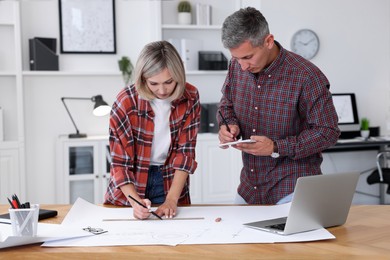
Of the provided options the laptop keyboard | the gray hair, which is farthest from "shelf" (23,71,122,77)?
the laptop keyboard

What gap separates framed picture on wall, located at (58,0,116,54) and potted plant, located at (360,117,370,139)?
2480mm

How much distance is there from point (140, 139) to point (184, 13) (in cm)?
325

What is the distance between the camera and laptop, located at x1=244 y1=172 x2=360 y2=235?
1849 mm

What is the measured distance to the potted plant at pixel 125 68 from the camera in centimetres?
A: 528

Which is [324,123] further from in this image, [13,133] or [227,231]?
[13,133]

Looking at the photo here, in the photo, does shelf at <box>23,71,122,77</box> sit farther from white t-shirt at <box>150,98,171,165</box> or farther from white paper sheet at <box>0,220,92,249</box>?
white paper sheet at <box>0,220,92,249</box>

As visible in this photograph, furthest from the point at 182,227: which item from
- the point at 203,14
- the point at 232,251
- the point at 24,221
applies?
the point at 203,14

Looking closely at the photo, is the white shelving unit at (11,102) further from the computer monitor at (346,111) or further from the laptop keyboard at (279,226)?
the laptop keyboard at (279,226)

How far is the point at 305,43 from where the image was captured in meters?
5.55

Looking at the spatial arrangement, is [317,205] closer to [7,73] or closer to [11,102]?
[7,73]

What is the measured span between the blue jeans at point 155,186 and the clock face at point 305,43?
11.2 ft

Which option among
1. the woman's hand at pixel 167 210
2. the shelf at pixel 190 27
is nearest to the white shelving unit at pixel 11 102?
the shelf at pixel 190 27

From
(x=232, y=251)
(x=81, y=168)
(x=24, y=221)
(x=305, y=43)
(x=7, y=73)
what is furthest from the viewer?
(x=305, y=43)

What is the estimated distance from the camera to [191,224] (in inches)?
80.9
